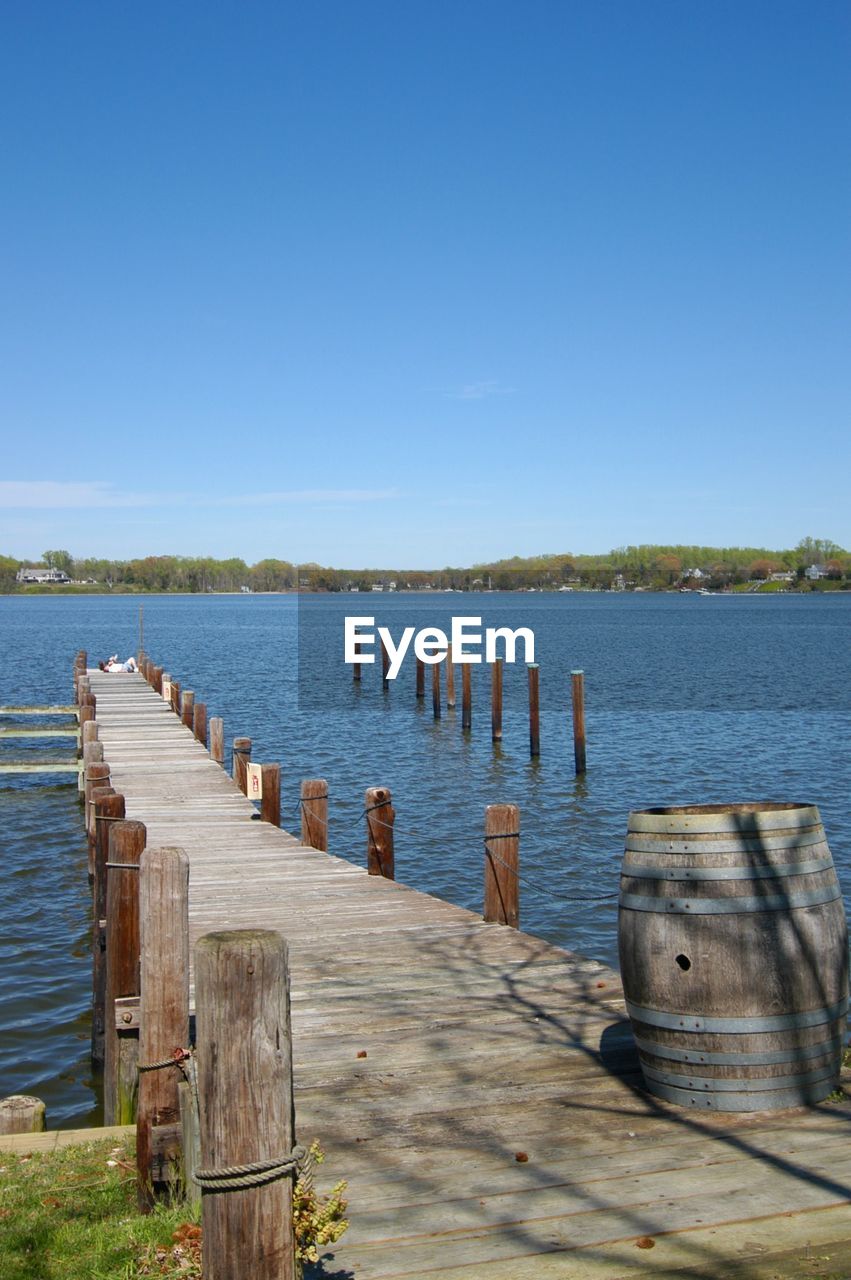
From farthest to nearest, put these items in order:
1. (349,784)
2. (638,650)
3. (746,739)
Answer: (638,650)
(746,739)
(349,784)

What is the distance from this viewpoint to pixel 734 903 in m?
4.91

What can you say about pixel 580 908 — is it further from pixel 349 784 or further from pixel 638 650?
pixel 638 650

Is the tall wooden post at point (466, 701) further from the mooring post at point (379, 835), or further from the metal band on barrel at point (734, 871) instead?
the metal band on barrel at point (734, 871)

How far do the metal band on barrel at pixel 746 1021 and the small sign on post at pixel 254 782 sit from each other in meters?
10.9

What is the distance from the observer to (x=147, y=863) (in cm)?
501

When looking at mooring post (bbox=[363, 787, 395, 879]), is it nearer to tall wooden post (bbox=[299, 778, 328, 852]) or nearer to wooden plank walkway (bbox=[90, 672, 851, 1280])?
tall wooden post (bbox=[299, 778, 328, 852])

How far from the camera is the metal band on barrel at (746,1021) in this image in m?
4.93

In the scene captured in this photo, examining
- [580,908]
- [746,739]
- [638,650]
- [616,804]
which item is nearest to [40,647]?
[638,650]

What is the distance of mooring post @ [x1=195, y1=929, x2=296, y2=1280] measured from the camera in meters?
2.98

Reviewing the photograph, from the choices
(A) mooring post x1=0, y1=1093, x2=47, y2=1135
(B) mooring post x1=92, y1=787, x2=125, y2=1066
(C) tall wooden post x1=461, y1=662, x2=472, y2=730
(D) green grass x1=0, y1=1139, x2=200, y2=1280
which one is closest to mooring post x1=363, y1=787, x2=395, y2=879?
(B) mooring post x1=92, y1=787, x2=125, y2=1066

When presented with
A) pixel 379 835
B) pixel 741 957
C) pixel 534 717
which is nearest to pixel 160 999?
pixel 741 957

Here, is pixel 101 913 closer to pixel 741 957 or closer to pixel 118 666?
pixel 741 957

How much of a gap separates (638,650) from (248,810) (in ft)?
218

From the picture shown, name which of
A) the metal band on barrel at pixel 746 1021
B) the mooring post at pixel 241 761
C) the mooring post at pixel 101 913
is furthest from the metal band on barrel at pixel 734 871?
the mooring post at pixel 241 761
